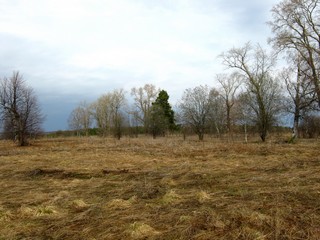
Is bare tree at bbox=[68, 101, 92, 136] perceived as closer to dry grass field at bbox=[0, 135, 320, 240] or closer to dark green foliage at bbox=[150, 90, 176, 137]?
dark green foliage at bbox=[150, 90, 176, 137]

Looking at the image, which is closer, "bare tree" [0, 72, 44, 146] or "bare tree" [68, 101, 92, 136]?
"bare tree" [0, 72, 44, 146]

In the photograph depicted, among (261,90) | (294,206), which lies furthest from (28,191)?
(261,90)

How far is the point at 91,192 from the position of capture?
8305 mm

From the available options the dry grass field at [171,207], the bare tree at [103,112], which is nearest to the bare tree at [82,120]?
the bare tree at [103,112]

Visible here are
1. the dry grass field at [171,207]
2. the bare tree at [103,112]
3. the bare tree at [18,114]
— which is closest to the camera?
the dry grass field at [171,207]

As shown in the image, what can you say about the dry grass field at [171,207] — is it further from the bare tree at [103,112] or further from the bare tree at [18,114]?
the bare tree at [103,112]

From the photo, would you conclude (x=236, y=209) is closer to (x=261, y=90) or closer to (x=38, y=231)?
(x=38, y=231)

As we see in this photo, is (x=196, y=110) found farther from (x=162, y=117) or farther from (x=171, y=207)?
(x=171, y=207)

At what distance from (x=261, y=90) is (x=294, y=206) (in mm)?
29171

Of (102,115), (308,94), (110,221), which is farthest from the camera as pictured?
(102,115)

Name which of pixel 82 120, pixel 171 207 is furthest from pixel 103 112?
pixel 171 207

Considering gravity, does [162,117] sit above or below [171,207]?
above

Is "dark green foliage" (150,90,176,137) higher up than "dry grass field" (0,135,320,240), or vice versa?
"dark green foliage" (150,90,176,137)

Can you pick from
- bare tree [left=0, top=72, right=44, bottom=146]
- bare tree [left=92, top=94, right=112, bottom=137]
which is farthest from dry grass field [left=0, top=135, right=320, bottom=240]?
bare tree [left=92, top=94, right=112, bottom=137]
